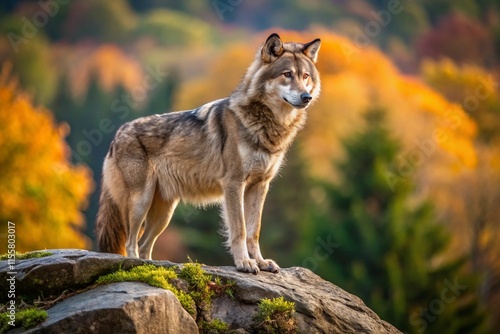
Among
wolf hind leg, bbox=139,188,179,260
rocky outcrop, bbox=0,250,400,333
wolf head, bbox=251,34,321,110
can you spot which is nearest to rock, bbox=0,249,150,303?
rocky outcrop, bbox=0,250,400,333

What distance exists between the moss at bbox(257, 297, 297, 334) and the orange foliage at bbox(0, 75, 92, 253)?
19.1 meters

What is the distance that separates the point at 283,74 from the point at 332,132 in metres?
45.7

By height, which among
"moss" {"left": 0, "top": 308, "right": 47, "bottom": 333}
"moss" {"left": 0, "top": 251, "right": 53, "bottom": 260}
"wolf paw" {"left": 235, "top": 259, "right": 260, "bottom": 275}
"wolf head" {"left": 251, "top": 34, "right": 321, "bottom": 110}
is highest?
"wolf head" {"left": 251, "top": 34, "right": 321, "bottom": 110}

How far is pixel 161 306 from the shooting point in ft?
24.0

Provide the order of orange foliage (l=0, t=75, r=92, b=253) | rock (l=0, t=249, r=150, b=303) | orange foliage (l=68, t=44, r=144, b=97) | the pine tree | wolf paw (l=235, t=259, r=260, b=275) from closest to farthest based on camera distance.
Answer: rock (l=0, t=249, r=150, b=303)
wolf paw (l=235, t=259, r=260, b=275)
orange foliage (l=0, t=75, r=92, b=253)
the pine tree
orange foliage (l=68, t=44, r=144, b=97)

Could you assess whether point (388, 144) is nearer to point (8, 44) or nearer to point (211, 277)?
point (211, 277)

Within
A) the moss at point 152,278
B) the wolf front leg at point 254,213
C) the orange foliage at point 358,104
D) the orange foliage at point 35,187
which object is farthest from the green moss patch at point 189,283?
the orange foliage at point 358,104

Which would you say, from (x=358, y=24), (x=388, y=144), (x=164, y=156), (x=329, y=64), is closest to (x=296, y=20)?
(x=358, y=24)

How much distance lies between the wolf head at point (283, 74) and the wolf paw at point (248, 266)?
1950mm

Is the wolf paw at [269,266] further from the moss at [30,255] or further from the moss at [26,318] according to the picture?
the moss at [26,318]

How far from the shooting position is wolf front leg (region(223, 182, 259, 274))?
885cm

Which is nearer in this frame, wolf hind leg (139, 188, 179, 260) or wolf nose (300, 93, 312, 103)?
wolf nose (300, 93, 312, 103)

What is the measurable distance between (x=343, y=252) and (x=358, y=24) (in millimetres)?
60869

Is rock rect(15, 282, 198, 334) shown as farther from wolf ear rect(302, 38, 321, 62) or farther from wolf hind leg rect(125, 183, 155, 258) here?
wolf ear rect(302, 38, 321, 62)
